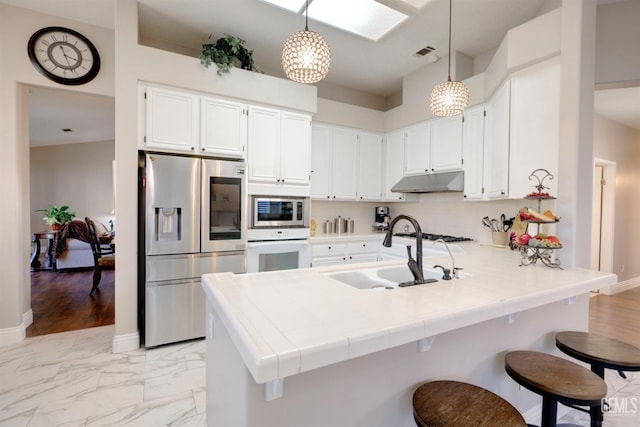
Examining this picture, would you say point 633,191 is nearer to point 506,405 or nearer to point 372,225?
point 372,225

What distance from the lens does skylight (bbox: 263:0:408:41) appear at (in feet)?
8.07

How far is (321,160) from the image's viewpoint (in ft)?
13.4

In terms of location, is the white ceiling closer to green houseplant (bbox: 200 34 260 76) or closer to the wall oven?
green houseplant (bbox: 200 34 260 76)

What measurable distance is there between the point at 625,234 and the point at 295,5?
21.0 ft

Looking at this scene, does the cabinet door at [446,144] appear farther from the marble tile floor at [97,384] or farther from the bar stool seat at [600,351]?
the marble tile floor at [97,384]

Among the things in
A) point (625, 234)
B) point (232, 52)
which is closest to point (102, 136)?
point (232, 52)

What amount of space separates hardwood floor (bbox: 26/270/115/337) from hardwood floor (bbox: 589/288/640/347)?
555 centimetres

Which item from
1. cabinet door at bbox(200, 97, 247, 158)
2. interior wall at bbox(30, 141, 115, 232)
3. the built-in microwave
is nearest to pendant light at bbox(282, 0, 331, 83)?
cabinet door at bbox(200, 97, 247, 158)

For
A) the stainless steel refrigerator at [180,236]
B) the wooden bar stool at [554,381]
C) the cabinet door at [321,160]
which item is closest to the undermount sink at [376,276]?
the wooden bar stool at [554,381]

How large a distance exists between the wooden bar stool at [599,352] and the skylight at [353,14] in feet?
8.84

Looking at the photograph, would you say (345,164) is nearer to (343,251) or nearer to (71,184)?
(343,251)

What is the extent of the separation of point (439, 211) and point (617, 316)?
2512 millimetres

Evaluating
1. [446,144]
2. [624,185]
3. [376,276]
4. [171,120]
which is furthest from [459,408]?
[624,185]

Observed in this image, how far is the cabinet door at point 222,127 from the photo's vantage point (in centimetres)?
301
